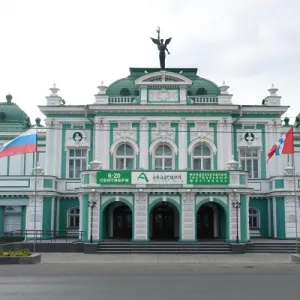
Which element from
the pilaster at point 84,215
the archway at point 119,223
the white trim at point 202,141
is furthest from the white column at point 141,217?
the white trim at point 202,141

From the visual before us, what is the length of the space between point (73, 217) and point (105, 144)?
6.15 m

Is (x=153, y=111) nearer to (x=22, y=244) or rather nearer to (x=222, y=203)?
(x=222, y=203)

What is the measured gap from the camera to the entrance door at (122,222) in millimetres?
36656

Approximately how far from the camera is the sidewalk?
→ 24797mm

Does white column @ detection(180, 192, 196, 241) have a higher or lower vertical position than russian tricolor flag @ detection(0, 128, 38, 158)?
lower

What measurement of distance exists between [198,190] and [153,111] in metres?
8.40

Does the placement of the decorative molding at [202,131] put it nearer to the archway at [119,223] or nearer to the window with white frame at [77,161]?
the archway at [119,223]

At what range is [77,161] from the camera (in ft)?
128

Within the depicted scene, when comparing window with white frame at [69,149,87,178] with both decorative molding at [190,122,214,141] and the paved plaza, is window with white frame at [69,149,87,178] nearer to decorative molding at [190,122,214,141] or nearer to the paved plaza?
decorative molding at [190,122,214,141]

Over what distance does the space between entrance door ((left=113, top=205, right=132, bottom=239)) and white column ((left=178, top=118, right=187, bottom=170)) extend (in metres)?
5.26

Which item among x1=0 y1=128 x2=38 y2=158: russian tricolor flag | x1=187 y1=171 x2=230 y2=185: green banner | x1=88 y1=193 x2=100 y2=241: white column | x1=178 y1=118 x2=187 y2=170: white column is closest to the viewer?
x1=0 y1=128 x2=38 y2=158: russian tricolor flag

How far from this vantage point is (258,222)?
37.9 m

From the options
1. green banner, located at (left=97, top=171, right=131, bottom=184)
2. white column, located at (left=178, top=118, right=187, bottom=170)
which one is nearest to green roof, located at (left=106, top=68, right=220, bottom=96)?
white column, located at (left=178, top=118, right=187, bottom=170)

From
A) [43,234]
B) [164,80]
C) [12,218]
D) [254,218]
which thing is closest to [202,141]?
[164,80]
